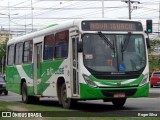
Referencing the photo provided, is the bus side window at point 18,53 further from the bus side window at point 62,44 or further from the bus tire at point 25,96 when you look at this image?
the bus side window at point 62,44

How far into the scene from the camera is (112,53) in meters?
16.3

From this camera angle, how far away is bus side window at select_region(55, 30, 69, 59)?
17375 millimetres

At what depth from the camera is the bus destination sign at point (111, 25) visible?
16578 mm

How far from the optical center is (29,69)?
70.6ft

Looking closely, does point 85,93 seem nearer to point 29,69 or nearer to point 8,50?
point 29,69

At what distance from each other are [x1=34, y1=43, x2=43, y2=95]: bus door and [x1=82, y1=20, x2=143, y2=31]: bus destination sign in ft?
14.2

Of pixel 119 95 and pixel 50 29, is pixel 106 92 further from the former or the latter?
pixel 50 29

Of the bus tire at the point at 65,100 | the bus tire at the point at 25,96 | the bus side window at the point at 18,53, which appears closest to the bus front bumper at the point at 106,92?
the bus tire at the point at 65,100

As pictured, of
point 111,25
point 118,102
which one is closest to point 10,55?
point 118,102

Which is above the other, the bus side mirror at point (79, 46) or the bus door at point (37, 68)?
the bus side mirror at point (79, 46)

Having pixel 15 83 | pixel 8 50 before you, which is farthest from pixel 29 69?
pixel 8 50

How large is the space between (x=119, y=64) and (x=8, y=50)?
10.7m

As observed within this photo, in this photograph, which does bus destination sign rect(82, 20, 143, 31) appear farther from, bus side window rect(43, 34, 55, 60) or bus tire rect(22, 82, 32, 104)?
bus tire rect(22, 82, 32, 104)

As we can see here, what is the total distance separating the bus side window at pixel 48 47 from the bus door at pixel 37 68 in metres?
0.82
